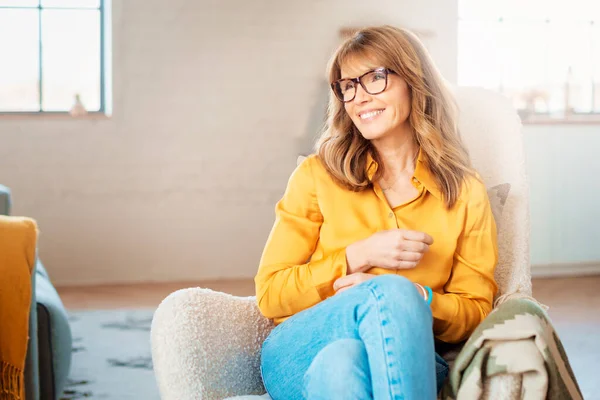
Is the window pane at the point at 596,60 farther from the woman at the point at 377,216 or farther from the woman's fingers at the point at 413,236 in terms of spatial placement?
the woman's fingers at the point at 413,236

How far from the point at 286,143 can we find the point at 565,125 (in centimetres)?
170

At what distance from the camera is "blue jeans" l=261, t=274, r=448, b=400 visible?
4.27 ft

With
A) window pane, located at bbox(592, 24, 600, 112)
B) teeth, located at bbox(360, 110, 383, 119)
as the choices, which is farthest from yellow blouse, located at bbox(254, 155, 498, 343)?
window pane, located at bbox(592, 24, 600, 112)

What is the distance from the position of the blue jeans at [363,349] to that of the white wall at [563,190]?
150 inches

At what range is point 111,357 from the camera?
128 inches

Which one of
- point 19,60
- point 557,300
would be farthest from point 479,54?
point 19,60

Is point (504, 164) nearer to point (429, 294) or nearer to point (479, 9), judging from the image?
point (429, 294)

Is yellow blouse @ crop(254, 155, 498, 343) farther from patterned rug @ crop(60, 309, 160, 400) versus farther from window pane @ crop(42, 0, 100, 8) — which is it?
window pane @ crop(42, 0, 100, 8)

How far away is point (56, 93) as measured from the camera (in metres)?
4.75

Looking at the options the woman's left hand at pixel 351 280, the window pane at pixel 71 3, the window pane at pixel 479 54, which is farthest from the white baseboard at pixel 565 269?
the woman's left hand at pixel 351 280

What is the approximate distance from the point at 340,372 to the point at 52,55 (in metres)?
3.86

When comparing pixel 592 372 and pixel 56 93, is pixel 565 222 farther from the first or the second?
pixel 56 93

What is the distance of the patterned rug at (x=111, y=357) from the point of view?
285 cm

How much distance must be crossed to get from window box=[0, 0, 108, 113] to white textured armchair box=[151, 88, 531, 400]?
3193 millimetres
